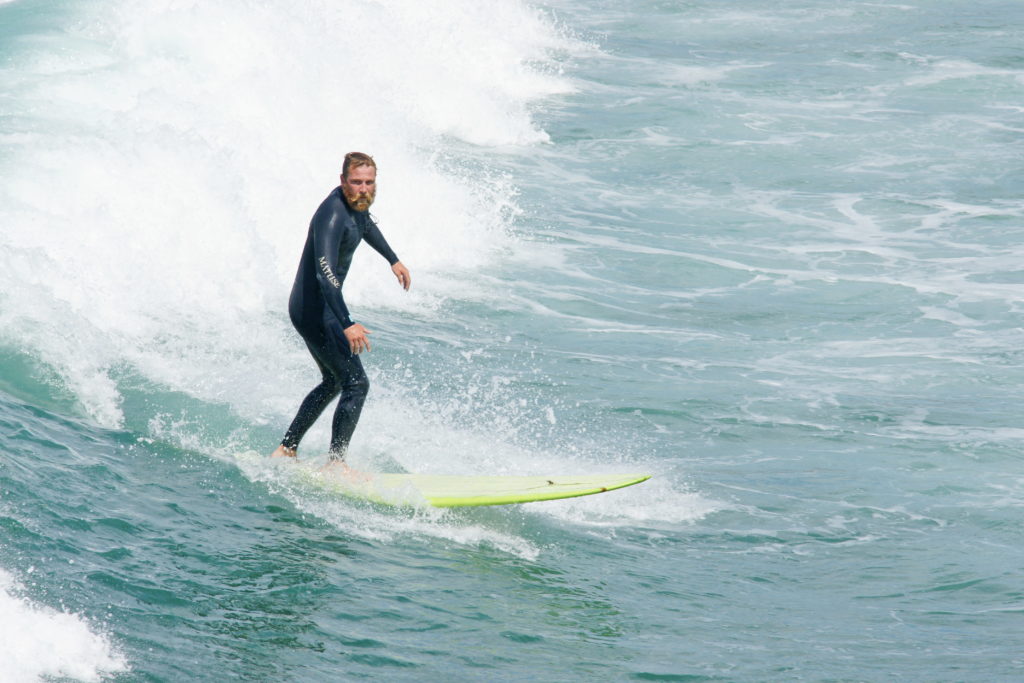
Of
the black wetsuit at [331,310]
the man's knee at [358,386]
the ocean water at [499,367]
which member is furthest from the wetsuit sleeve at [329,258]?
the ocean water at [499,367]

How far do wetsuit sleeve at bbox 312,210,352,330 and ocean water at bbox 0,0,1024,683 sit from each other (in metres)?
1.05

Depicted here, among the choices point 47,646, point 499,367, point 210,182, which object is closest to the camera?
point 47,646

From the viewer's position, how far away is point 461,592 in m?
6.00

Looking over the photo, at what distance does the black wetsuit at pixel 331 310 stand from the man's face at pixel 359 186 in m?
0.08

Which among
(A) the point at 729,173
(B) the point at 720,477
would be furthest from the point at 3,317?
(A) the point at 729,173

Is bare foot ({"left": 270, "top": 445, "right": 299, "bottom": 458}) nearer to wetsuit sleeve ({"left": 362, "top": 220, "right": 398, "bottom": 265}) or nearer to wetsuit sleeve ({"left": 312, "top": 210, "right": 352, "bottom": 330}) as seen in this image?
wetsuit sleeve ({"left": 312, "top": 210, "right": 352, "bottom": 330})

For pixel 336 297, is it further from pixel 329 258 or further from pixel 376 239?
pixel 376 239

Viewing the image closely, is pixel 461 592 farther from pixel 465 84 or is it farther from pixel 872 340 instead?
pixel 465 84

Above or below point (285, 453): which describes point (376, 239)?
above

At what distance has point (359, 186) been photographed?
6805 mm

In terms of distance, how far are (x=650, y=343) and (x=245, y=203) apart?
4.04 m

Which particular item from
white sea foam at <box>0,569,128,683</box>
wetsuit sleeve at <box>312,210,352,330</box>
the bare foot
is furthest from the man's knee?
white sea foam at <box>0,569,128,683</box>

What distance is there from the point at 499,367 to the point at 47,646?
17.9 ft

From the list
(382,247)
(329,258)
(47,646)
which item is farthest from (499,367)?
(47,646)
